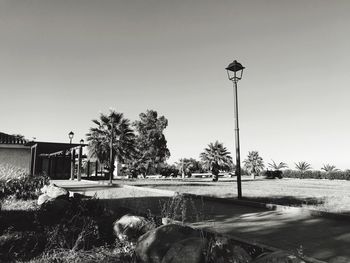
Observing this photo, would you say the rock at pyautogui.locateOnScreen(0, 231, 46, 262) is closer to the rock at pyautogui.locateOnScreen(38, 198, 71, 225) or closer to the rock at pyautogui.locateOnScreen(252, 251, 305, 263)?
the rock at pyautogui.locateOnScreen(38, 198, 71, 225)

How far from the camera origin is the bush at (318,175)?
161 ft

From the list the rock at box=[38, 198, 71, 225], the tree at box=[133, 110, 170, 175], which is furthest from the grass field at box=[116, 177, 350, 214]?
the tree at box=[133, 110, 170, 175]

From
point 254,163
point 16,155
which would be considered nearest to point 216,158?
point 254,163

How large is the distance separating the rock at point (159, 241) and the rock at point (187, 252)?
8.9 inches

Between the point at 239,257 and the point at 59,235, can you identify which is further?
the point at 59,235


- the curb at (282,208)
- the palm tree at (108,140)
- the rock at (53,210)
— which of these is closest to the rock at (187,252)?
the curb at (282,208)

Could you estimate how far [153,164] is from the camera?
47625 mm

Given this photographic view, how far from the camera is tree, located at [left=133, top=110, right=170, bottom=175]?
154 feet

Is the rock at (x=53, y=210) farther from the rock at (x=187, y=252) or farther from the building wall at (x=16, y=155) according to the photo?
the building wall at (x=16, y=155)

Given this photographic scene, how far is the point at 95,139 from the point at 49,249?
2747 cm

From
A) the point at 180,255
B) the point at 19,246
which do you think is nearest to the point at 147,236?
the point at 180,255

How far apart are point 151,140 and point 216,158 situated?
12334 mm

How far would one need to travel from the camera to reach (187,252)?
4.03 metres

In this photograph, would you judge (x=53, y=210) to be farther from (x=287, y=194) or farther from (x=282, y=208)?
(x=287, y=194)
